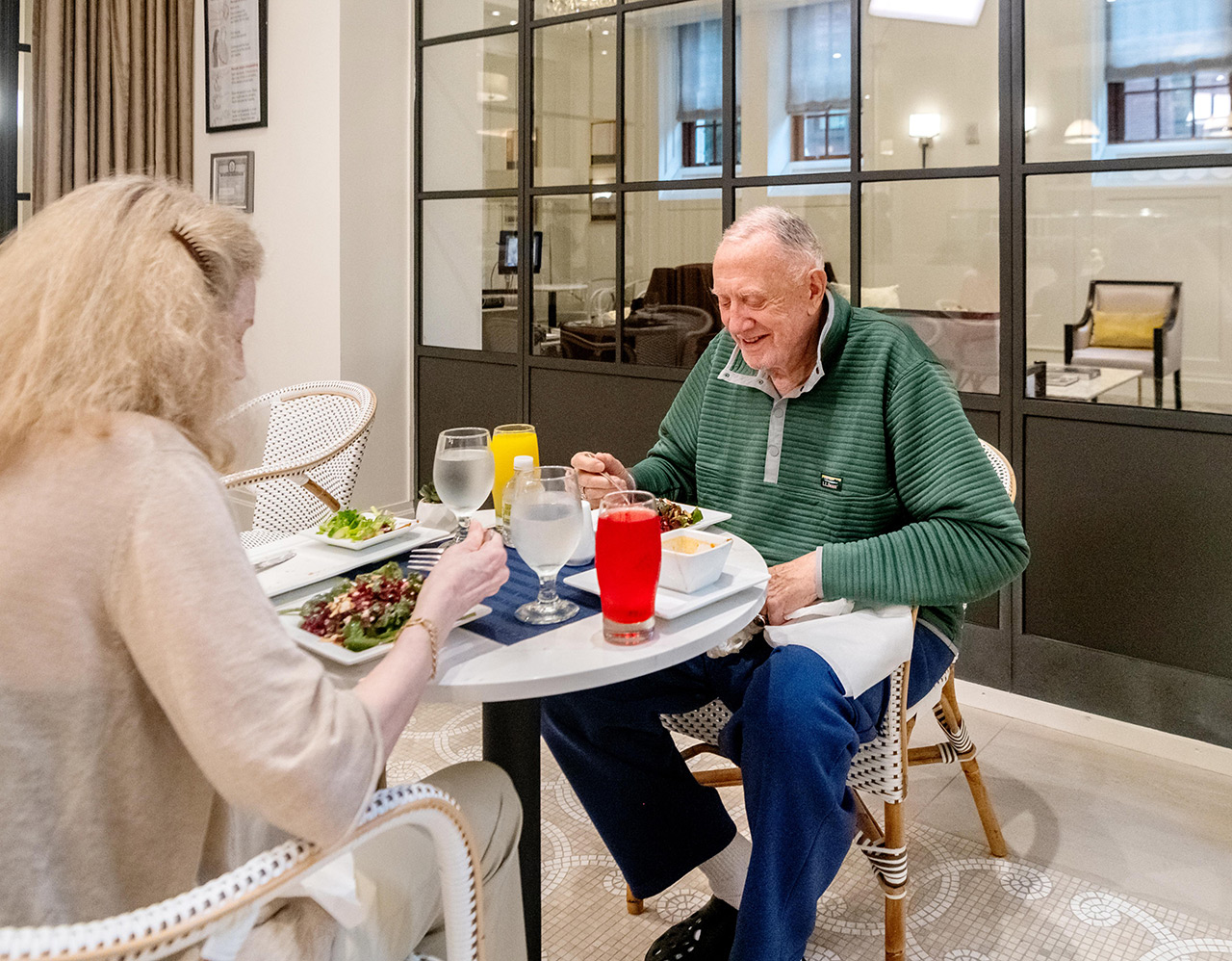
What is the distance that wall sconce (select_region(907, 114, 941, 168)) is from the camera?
271 cm

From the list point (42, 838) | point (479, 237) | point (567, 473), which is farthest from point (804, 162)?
point (42, 838)

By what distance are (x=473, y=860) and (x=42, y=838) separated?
363 mm

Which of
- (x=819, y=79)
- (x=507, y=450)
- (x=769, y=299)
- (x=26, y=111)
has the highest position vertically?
(x=26, y=111)

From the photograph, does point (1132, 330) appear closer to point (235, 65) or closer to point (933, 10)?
point (933, 10)

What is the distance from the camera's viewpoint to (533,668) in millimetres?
1067

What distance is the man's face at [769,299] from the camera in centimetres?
174

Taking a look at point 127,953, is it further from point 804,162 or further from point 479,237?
point 479,237

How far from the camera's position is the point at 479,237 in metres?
3.94

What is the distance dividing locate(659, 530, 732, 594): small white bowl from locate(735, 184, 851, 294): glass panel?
5.82 ft

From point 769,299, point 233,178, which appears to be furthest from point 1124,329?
point 233,178

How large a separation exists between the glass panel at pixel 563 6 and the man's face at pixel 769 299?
2.01 m

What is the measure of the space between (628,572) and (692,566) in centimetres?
16

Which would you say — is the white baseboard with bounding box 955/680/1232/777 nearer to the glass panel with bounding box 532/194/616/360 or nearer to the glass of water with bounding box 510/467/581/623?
the glass panel with bounding box 532/194/616/360

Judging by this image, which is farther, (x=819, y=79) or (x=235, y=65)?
(x=235, y=65)
